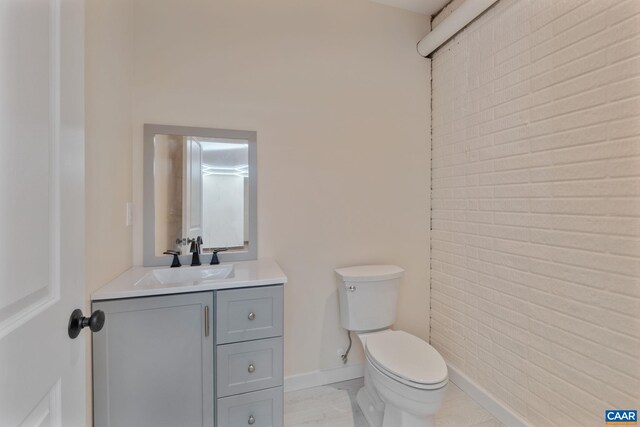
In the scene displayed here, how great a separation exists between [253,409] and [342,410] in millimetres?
661

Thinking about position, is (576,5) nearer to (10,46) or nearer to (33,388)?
(10,46)

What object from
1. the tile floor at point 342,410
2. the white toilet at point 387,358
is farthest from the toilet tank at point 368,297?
the tile floor at point 342,410

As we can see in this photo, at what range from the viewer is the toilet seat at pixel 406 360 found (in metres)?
1.27

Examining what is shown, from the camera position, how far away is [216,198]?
1.74 m

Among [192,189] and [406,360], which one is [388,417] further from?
[192,189]

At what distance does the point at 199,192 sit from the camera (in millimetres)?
1717

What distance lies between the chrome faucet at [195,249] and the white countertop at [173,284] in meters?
0.22

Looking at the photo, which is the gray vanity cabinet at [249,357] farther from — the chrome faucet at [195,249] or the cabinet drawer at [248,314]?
the chrome faucet at [195,249]

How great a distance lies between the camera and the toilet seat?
1274mm

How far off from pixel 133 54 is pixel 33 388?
1.72m

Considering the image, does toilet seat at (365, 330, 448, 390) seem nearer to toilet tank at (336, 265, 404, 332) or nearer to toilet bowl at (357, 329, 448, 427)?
toilet bowl at (357, 329, 448, 427)

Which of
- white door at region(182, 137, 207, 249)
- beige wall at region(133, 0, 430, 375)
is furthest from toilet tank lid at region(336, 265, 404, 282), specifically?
white door at region(182, 137, 207, 249)

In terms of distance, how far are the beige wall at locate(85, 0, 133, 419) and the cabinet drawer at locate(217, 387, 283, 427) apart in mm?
522
